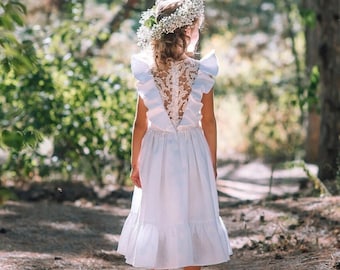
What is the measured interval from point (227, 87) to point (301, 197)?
8.72m

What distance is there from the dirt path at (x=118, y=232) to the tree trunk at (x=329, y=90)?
1168 mm

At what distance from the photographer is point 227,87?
17.1m

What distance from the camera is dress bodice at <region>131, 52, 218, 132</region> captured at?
5035mm

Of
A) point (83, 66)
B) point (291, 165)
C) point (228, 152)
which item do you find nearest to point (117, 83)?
point (83, 66)

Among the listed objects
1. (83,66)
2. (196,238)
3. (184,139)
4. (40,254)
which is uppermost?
(83,66)

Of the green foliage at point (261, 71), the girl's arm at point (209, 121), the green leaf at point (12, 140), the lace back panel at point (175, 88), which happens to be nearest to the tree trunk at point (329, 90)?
the girl's arm at point (209, 121)

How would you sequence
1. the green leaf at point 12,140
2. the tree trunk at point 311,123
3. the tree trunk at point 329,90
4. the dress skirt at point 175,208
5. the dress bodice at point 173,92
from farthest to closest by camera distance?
1. the tree trunk at point 311,123
2. the tree trunk at point 329,90
3. the dress bodice at point 173,92
4. the dress skirt at point 175,208
5. the green leaf at point 12,140

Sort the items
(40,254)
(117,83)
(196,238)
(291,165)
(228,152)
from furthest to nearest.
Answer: (228,152), (117,83), (291,165), (40,254), (196,238)

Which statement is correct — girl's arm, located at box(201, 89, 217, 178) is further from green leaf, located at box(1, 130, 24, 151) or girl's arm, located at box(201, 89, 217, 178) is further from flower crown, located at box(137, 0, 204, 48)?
green leaf, located at box(1, 130, 24, 151)

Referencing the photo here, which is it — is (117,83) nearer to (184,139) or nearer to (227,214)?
(227,214)

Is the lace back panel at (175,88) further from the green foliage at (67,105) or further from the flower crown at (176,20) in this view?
the green foliage at (67,105)

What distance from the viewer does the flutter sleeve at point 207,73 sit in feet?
16.6

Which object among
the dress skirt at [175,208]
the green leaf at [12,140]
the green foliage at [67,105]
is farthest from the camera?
the green foliage at [67,105]

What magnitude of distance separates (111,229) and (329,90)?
3.27 m
